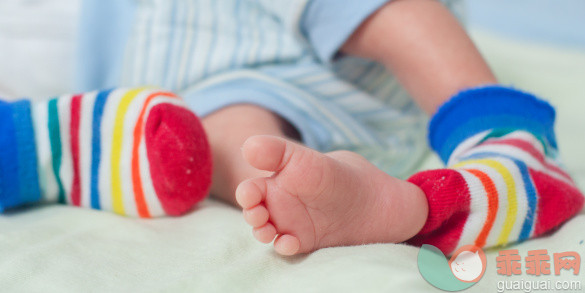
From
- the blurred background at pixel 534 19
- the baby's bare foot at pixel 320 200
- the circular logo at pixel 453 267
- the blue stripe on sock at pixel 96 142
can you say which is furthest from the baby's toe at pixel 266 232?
the blurred background at pixel 534 19

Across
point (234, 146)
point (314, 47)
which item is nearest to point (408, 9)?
point (314, 47)

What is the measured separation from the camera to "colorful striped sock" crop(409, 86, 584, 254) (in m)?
0.48

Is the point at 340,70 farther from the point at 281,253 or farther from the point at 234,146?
the point at 281,253

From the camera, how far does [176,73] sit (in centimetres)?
73

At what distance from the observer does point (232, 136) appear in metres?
0.60

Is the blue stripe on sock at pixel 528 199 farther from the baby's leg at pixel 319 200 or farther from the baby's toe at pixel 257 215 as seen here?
the baby's toe at pixel 257 215

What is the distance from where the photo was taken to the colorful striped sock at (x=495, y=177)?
1.56 ft

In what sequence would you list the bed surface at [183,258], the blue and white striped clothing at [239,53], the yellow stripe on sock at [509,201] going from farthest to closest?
the blue and white striped clothing at [239,53], the yellow stripe on sock at [509,201], the bed surface at [183,258]

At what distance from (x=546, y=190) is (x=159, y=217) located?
1.18 feet

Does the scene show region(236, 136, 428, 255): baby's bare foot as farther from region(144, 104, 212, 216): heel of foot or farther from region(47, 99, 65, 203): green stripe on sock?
region(47, 99, 65, 203): green stripe on sock

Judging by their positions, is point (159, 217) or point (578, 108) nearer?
point (159, 217)

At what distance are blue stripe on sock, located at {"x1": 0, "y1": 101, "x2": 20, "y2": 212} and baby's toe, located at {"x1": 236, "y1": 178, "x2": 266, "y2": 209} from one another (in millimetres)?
257

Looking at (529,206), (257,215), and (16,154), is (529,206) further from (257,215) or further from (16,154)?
(16,154)

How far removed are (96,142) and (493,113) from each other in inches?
15.7
